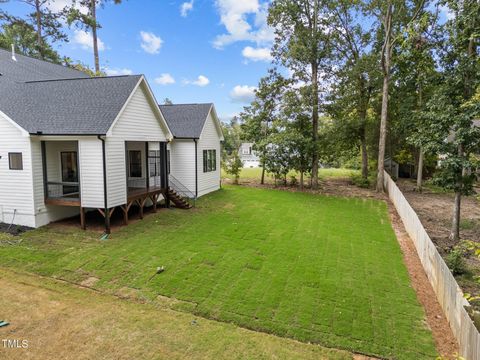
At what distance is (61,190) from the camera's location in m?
11.8

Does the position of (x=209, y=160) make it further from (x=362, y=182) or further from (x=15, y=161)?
(x=362, y=182)

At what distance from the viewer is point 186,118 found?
1855 centimetres

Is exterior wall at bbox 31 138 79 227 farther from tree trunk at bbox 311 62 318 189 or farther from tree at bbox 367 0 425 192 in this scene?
tree at bbox 367 0 425 192

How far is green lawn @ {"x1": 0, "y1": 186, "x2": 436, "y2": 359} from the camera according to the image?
6.01 metres

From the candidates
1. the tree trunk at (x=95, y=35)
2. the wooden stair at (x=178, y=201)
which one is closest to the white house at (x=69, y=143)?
the wooden stair at (x=178, y=201)

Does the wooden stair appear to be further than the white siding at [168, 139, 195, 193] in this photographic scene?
No

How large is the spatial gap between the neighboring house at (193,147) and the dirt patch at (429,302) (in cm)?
1105

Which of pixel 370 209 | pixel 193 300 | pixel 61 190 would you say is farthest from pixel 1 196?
pixel 370 209

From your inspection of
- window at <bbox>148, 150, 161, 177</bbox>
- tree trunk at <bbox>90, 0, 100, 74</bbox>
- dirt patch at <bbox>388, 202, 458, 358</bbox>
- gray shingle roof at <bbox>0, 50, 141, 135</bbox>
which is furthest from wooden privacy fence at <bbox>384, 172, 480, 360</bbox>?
tree trunk at <bbox>90, 0, 100, 74</bbox>

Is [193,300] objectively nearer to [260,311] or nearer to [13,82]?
[260,311]

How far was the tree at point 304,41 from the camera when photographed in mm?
20781

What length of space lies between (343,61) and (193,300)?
74.1ft

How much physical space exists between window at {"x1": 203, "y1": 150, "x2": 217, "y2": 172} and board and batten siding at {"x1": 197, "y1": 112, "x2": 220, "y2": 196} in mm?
240

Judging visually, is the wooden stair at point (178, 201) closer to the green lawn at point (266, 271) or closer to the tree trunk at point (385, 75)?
the green lawn at point (266, 271)
